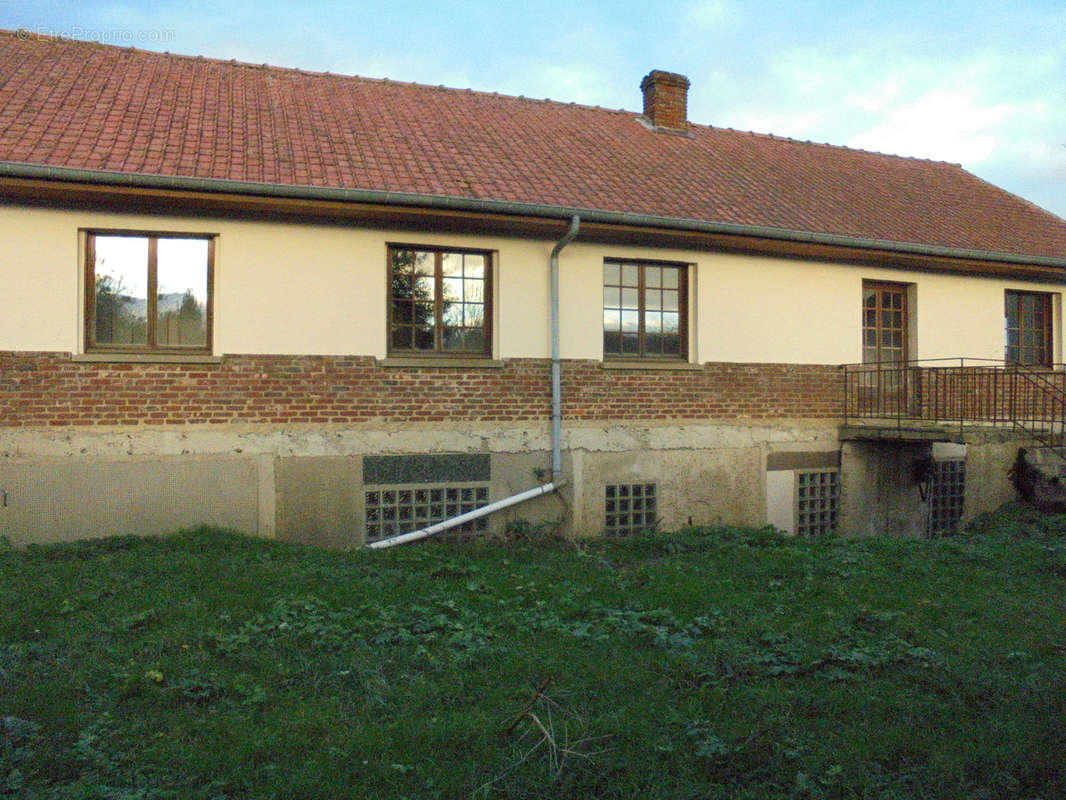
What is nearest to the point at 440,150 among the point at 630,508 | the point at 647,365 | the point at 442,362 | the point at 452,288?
the point at 452,288

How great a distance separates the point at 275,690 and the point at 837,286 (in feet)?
31.0

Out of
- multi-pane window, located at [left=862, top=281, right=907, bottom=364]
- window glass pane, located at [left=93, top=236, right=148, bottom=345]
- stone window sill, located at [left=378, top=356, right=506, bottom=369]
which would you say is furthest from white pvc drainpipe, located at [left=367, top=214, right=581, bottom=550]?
multi-pane window, located at [left=862, top=281, right=907, bottom=364]

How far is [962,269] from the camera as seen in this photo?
12.6m

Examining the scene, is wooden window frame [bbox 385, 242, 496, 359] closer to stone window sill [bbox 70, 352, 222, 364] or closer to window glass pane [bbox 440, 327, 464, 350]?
window glass pane [bbox 440, 327, 464, 350]

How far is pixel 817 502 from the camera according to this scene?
11703 millimetres

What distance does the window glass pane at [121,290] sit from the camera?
8766 millimetres

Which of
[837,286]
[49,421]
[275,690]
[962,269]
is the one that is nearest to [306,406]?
[49,421]

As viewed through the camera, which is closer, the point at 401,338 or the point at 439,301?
the point at 401,338

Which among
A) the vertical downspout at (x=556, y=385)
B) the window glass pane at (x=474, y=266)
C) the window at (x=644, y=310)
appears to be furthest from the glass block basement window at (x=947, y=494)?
the window glass pane at (x=474, y=266)

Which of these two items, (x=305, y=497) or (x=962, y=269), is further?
(x=962, y=269)

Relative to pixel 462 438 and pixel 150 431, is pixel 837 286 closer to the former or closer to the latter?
pixel 462 438

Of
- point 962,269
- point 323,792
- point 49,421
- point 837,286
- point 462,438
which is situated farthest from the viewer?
point 962,269

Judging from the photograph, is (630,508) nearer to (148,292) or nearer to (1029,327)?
(148,292)

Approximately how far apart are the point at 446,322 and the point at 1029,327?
935 centimetres
